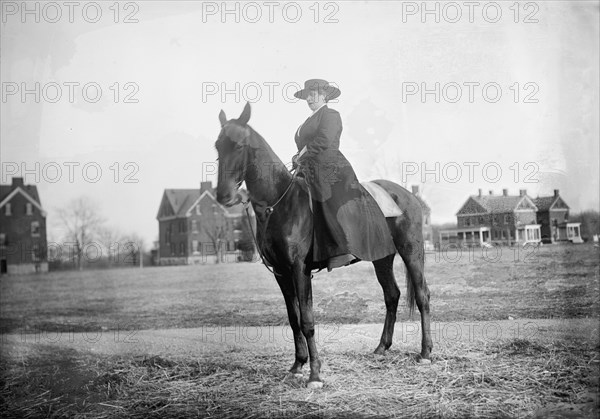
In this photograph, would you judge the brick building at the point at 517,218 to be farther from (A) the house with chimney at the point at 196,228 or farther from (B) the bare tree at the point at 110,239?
(B) the bare tree at the point at 110,239

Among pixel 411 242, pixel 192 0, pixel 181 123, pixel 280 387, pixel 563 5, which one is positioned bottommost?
pixel 280 387

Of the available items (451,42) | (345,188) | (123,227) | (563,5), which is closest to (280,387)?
(345,188)

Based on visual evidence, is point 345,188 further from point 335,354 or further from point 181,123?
point 181,123

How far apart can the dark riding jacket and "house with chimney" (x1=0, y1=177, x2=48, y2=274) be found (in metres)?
3.02

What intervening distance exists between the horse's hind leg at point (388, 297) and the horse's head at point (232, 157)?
1624 millimetres

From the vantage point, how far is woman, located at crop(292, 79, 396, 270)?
349 centimetres

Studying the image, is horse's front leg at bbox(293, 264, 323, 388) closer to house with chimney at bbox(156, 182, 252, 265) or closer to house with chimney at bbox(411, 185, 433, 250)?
house with chimney at bbox(156, 182, 252, 265)

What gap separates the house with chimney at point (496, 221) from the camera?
4.30 metres

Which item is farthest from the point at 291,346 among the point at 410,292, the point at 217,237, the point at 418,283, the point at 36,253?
the point at 36,253

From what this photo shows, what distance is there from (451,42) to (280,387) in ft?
11.1

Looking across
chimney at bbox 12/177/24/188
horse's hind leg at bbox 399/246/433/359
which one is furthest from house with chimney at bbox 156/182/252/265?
horse's hind leg at bbox 399/246/433/359

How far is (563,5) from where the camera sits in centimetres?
423

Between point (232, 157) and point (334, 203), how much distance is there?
87cm

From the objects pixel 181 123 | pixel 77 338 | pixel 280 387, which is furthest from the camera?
pixel 77 338
